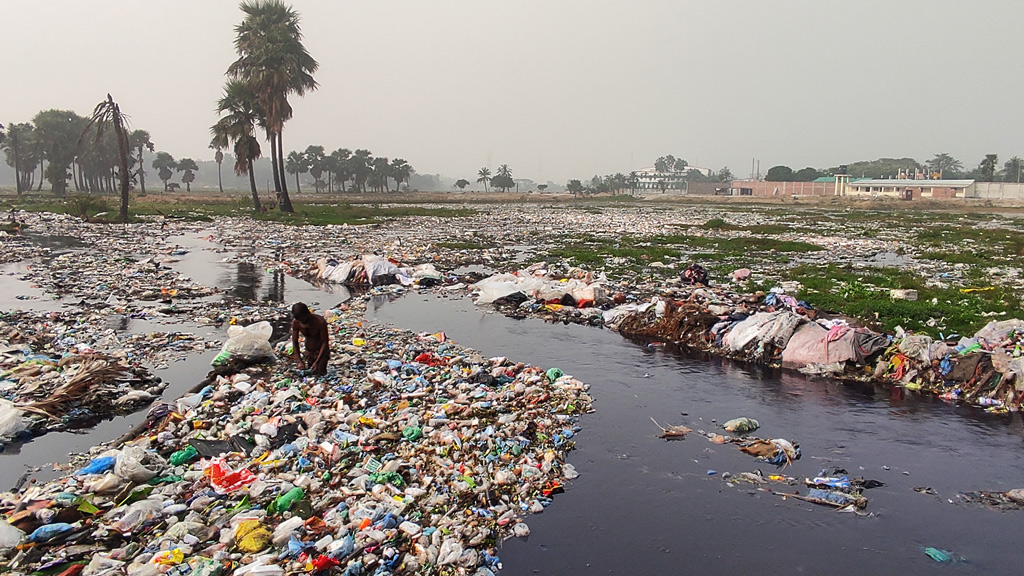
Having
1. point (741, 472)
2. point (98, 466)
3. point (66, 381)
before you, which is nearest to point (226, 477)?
point (98, 466)

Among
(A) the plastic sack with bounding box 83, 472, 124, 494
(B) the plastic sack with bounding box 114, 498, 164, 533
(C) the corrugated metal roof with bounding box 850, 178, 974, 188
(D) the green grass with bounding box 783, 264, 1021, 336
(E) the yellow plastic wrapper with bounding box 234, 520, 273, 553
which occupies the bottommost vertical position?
(E) the yellow plastic wrapper with bounding box 234, 520, 273, 553

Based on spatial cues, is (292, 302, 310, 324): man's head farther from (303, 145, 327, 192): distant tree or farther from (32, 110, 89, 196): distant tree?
(303, 145, 327, 192): distant tree

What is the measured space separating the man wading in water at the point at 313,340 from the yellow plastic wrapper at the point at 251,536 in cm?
328

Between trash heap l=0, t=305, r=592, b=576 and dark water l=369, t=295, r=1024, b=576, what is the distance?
15.7 inches

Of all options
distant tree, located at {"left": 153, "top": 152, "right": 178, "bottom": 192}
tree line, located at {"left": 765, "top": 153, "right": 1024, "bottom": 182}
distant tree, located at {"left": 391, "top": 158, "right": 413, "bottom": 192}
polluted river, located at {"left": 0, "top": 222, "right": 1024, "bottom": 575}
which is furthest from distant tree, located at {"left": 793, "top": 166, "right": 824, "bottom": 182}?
polluted river, located at {"left": 0, "top": 222, "right": 1024, "bottom": 575}

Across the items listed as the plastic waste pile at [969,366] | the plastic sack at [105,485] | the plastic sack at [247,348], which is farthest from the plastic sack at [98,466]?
the plastic waste pile at [969,366]

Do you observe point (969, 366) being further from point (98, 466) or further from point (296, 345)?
point (98, 466)

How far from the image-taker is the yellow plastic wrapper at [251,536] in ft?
13.7

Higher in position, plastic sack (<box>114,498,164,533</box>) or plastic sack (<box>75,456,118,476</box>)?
plastic sack (<box>75,456,118,476</box>)

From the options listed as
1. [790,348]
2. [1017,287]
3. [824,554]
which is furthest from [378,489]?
[1017,287]

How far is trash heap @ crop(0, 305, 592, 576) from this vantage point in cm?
412

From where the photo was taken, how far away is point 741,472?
18.7ft

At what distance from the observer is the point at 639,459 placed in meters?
5.95

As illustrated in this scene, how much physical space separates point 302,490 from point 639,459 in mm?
3010
